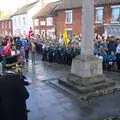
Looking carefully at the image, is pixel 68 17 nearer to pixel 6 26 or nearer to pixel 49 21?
pixel 49 21

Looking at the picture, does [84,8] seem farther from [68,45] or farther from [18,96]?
[68,45]

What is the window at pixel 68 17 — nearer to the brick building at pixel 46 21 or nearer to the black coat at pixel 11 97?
the brick building at pixel 46 21

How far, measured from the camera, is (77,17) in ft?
109

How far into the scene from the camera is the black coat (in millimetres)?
4508

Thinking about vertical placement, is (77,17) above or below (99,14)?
below

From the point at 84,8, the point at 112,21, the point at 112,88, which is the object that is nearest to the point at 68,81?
the point at 112,88

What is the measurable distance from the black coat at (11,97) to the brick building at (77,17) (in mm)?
22765

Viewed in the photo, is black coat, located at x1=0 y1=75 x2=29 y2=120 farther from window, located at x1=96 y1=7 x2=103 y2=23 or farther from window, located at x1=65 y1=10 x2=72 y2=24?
window, located at x1=65 y1=10 x2=72 y2=24

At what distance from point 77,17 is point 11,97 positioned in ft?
96.1

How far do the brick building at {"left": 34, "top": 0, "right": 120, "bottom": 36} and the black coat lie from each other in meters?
22.8

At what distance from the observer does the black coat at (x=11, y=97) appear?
451 centimetres

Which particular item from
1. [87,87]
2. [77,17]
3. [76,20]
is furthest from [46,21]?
[87,87]

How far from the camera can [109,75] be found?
13695 millimetres

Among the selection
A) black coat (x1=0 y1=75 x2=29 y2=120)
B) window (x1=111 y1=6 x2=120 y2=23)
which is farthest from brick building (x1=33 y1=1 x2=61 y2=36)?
black coat (x1=0 y1=75 x2=29 y2=120)
